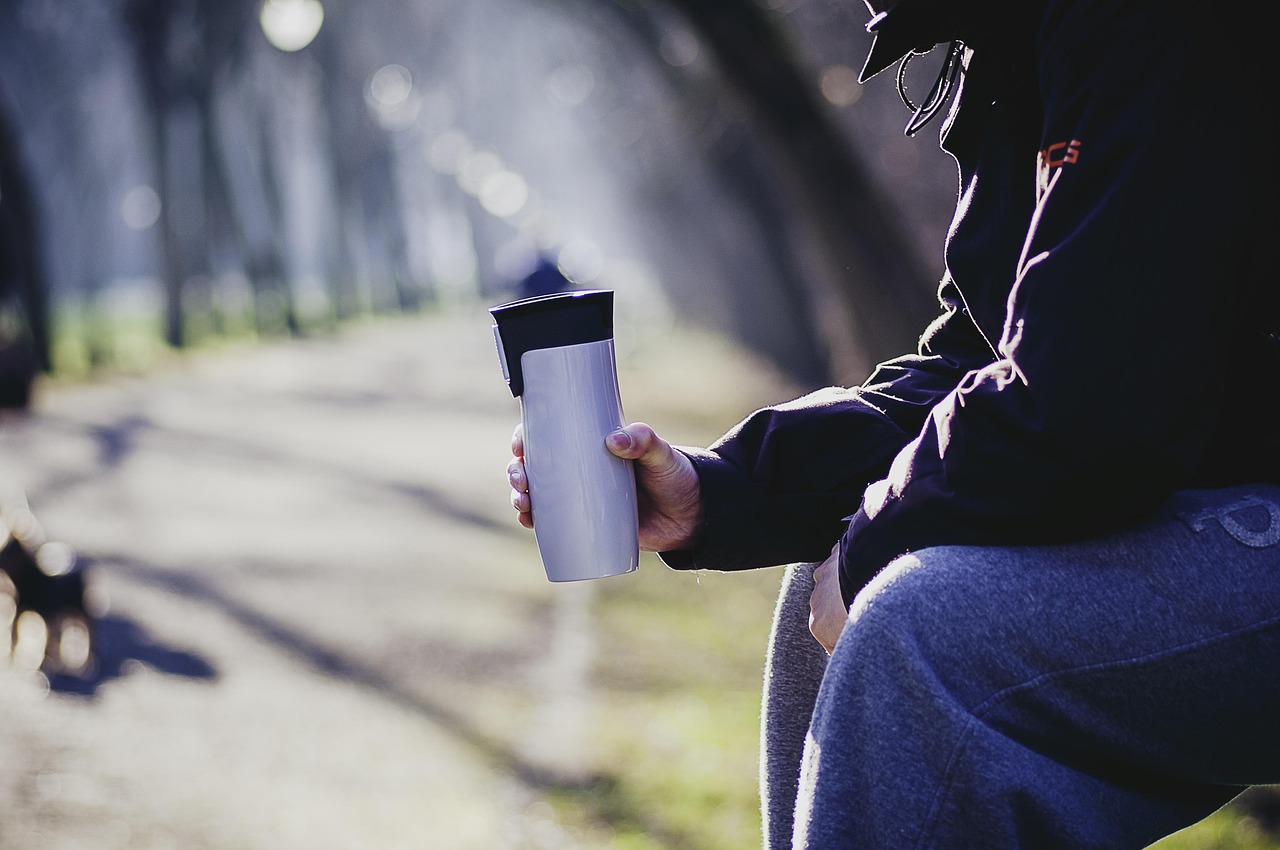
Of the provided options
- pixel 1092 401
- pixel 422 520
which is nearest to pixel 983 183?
pixel 1092 401

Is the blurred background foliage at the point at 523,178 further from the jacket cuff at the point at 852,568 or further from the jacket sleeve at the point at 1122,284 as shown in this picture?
the jacket sleeve at the point at 1122,284

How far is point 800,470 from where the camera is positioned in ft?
6.94

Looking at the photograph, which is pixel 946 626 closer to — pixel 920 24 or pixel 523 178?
pixel 920 24

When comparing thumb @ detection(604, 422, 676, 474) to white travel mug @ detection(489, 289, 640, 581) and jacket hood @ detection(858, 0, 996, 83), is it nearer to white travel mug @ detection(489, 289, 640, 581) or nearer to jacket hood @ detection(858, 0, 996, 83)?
white travel mug @ detection(489, 289, 640, 581)

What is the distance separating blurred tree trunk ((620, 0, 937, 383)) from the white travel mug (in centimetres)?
591

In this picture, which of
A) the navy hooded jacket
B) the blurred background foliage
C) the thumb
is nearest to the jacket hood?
the navy hooded jacket

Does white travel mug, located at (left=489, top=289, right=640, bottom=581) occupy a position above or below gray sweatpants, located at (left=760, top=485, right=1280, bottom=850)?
above

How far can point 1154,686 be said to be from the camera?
151 centimetres

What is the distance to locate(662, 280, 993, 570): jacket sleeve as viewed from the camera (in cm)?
208

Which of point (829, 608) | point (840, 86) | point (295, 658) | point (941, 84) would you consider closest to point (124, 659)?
point (295, 658)

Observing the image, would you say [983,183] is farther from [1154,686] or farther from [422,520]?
[422,520]

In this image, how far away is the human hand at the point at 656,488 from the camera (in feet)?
6.51

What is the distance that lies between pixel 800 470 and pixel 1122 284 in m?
0.76

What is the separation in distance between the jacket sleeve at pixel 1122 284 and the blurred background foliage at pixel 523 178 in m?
3.05
